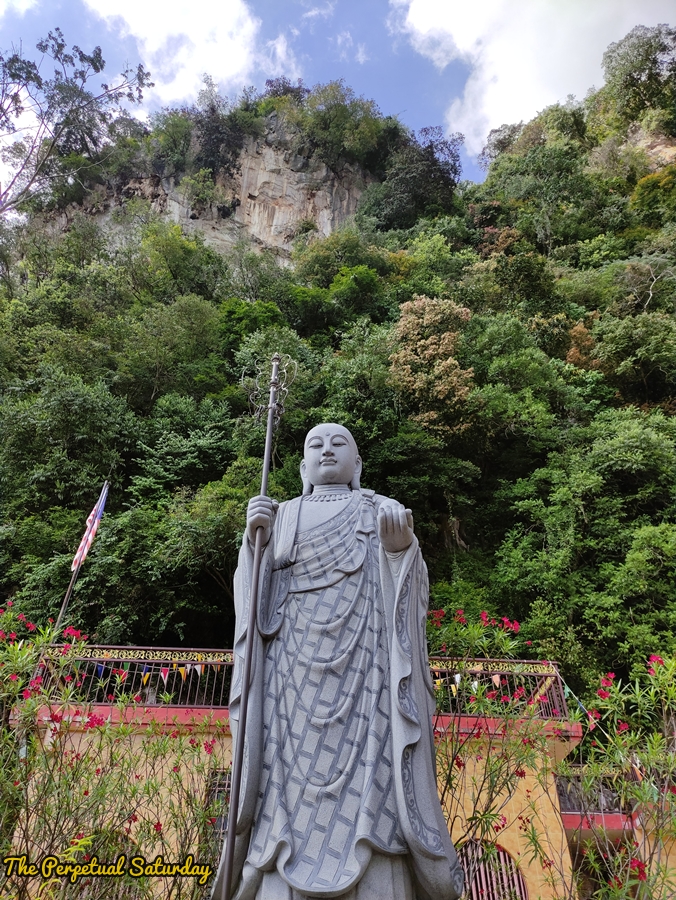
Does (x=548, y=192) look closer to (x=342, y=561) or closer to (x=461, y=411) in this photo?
(x=461, y=411)

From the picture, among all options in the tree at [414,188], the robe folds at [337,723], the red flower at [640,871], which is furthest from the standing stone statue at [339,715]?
the tree at [414,188]

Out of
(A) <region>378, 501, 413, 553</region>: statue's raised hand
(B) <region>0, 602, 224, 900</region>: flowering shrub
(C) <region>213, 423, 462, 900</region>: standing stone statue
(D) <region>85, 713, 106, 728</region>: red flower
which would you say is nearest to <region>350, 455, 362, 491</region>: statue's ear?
(C) <region>213, 423, 462, 900</region>: standing stone statue

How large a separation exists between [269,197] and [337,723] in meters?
28.2

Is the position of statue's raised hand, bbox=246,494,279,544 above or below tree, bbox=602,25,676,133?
below

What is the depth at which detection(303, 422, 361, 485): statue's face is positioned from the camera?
365cm

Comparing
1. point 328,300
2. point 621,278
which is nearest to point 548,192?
point 621,278

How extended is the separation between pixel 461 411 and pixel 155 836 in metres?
8.53

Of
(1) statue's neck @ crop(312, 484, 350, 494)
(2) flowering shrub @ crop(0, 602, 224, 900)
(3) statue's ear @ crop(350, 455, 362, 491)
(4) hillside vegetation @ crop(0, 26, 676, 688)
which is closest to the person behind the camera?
(2) flowering shrub @ crop(0, 602, 224, 900)

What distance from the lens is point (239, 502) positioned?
338 inches

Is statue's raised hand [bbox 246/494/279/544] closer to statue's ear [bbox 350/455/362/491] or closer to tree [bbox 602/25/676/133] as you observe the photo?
statue's ear [bbox 350/455/362/491]

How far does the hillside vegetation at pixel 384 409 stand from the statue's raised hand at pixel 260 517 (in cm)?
532

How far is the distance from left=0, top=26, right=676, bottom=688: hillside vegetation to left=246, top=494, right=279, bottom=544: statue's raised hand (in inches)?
210

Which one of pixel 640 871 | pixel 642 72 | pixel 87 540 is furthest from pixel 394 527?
pixel 642 72

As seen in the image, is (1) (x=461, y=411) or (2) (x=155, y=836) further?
(1) (x=461, y=411)
